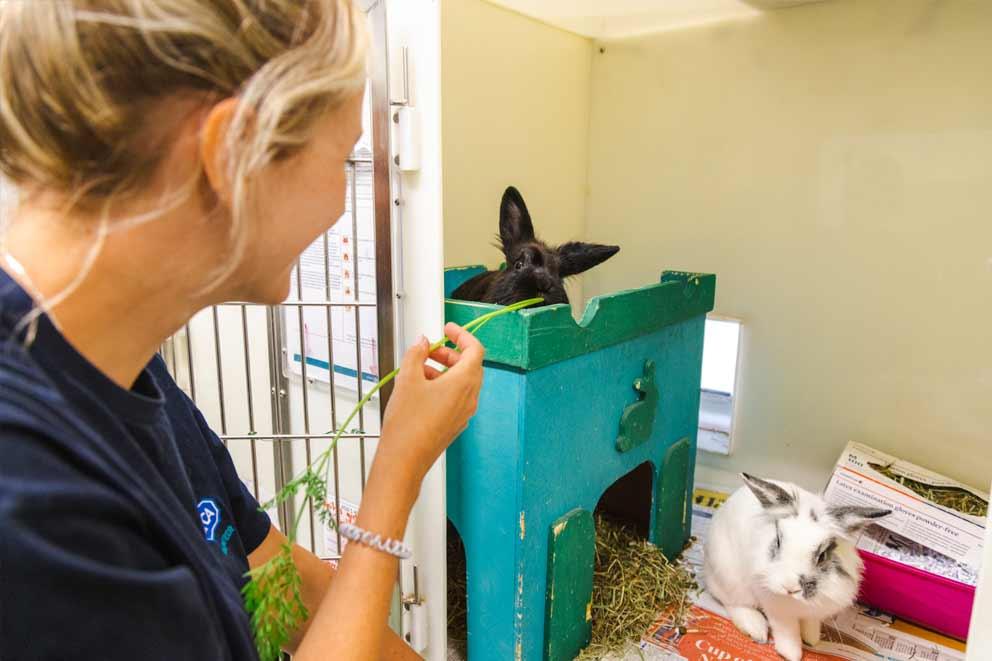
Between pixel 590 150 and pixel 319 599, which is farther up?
pixel 590 150

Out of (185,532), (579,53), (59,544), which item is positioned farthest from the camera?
(579,53)

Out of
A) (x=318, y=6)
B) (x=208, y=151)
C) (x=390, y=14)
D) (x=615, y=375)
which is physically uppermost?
(x=390, y=14)

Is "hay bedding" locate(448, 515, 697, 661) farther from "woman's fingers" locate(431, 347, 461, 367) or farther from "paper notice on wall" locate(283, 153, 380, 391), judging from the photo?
"woman's fingers" locate(431, 347, 461, 367)

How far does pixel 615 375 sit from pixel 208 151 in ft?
2.67

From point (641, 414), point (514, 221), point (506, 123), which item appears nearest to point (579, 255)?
point (514, 221)

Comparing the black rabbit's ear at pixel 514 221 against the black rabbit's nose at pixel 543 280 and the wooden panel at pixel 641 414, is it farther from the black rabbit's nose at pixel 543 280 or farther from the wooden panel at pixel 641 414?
the wooden panel at pixel 641 414

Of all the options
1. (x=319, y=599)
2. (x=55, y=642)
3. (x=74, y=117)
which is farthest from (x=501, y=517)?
(x=74, y=117)

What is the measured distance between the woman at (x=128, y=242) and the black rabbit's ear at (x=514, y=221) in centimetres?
78

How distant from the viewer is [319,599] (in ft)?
2.66

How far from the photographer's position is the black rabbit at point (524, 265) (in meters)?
1.14

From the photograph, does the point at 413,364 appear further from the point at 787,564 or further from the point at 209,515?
the point at 787,564

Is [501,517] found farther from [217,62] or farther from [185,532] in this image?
[217,62]

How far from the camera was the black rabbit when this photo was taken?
3.75 feet

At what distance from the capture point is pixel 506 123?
60.8 inches
